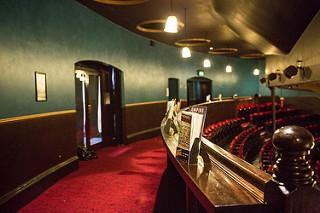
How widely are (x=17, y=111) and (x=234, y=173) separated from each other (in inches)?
135

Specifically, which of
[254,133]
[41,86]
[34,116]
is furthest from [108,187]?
[254,133]

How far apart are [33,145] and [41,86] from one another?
904 mm

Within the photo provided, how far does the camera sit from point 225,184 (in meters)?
1.31

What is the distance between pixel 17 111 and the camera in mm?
4082

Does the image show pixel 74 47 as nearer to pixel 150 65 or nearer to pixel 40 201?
pixel 40 201

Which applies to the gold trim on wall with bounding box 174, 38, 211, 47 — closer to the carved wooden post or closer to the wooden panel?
the wooden panel

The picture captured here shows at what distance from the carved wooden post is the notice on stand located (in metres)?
0.70

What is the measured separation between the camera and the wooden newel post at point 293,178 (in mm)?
988

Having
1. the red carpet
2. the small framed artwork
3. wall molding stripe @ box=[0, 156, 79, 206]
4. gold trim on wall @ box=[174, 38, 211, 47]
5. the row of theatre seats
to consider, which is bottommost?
the red carpet

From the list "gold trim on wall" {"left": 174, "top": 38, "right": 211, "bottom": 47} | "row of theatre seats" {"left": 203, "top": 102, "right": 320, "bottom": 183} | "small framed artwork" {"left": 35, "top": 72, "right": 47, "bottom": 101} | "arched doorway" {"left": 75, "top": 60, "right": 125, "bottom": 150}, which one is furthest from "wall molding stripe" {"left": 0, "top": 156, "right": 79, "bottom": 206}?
"gold trim on wall" {"left": 174, "top": 38, "right": 211, "bottom": 47}

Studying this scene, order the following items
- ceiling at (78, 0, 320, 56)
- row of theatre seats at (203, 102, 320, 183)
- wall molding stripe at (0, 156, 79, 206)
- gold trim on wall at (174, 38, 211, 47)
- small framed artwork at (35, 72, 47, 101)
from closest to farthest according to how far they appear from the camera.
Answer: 1. wall molding stripe at (0, 156, 79, 206)
2. small framed artwork at (35, 72, 47, 101)
3. row of theatre seats at (203, 102, 320, 183)
4. ceiling at (78, 0, 320, 56)
5. gold trim on wall at (174, 38, 211, 47)

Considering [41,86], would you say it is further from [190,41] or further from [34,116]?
[190,41]

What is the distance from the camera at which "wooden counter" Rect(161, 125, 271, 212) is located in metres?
1.08

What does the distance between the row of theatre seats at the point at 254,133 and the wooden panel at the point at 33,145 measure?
7.70 ft
